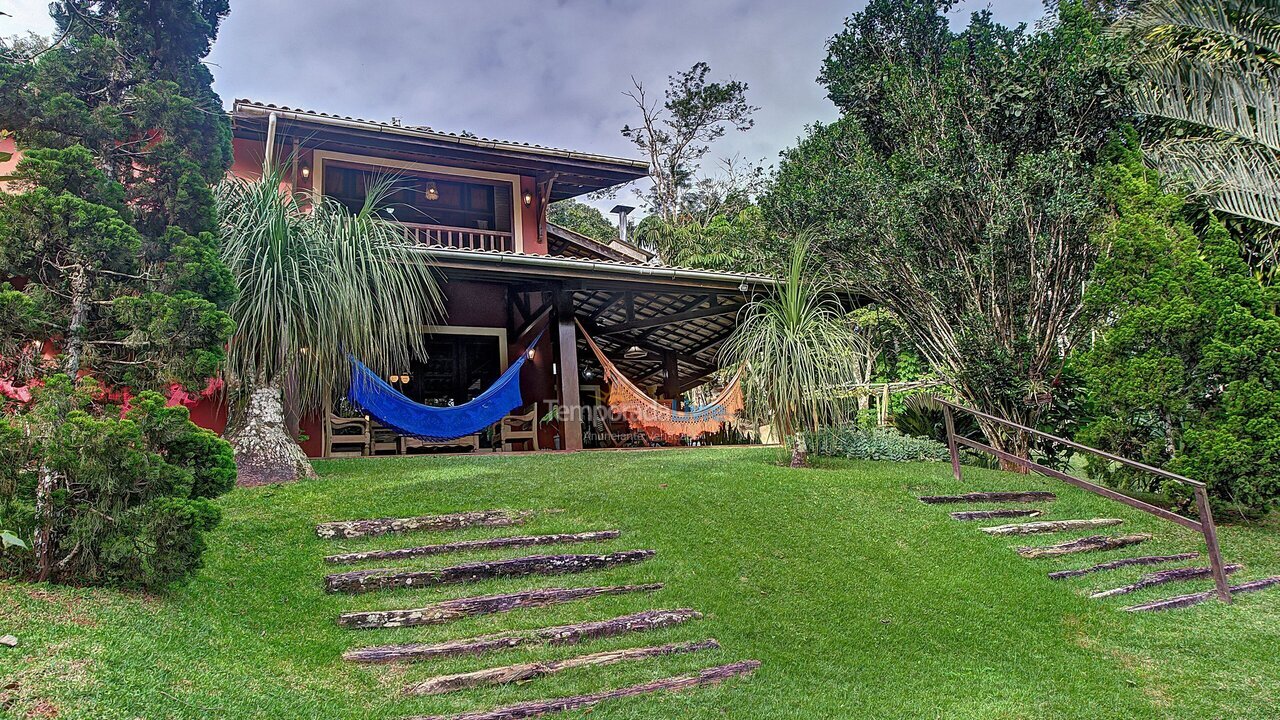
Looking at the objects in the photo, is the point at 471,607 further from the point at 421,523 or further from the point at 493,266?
the point at 493,266

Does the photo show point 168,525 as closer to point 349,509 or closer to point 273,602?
point 273,602

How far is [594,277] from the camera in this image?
882cm

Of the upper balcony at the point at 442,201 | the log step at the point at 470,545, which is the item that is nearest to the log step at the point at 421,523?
the log step at the point at 470,545

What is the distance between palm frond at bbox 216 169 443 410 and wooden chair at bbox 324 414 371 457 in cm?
168

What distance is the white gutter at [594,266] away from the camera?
7.78 meters

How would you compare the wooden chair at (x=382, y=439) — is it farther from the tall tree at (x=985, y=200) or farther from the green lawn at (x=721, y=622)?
the tall tree at (x=985, y=200)

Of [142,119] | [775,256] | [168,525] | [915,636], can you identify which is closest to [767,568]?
[915,636]

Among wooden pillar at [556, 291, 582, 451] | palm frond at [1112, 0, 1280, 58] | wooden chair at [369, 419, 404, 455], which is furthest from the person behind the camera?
wooden chair at [369, 419, 404, 455]

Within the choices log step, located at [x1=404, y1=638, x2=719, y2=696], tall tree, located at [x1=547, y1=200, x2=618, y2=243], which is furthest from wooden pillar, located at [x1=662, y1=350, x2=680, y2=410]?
tall tree, located at [x1=547, y1=200, x2=618, y2=243]

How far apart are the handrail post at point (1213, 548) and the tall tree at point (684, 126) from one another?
17955 millimetres

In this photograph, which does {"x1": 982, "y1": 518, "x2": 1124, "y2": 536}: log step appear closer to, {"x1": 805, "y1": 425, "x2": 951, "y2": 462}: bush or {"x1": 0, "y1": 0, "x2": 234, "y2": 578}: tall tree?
{"x1": 805, "y1": 425, "x2": 951, "y2": 462}: bush

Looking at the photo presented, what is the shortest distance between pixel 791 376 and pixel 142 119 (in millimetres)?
5256

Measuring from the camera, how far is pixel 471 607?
13.1 feet

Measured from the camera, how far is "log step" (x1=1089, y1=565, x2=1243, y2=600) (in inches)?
198
